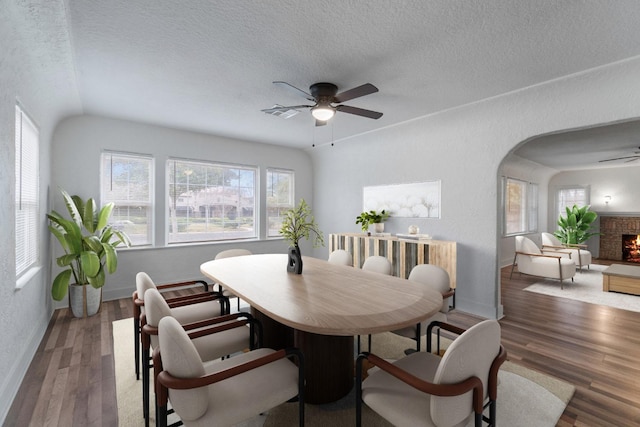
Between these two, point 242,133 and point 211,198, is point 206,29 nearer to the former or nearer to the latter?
point 242,133

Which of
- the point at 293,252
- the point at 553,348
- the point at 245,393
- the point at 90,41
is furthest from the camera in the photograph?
the point at 553,348

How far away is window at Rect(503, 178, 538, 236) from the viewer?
278 inches

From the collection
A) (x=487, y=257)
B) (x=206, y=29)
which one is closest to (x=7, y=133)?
(x=206, y=29)

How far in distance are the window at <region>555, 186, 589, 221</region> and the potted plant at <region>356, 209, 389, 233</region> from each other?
6.75 meters

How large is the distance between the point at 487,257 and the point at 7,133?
488 cm

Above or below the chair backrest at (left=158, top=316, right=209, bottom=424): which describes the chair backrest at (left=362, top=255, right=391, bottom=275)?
above

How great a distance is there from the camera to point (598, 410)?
2025mm

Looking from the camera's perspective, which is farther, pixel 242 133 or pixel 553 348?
pixel 242 133

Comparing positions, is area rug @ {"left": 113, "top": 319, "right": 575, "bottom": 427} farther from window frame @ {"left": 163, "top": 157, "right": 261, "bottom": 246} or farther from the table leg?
window frame @ {"left": 163, "top": 157, "right": 261, "bottom": 246}

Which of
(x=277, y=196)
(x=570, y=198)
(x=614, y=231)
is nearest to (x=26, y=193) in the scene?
(x=277, y=196)

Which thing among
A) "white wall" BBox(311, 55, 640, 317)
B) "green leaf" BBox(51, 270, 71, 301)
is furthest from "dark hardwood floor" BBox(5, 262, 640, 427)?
"white wall" BBox(311, 55, 640, 317)

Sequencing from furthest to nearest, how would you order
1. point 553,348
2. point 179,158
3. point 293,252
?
1. point 179,158
2. point 553,348
3. point 293,252

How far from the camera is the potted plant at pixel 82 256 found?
3.52 meters

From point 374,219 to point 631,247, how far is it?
25.6ft
